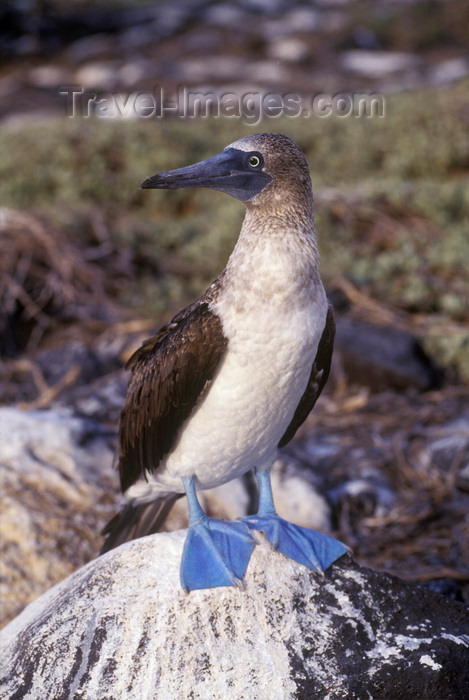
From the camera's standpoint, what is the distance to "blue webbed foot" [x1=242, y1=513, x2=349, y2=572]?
7.84ft

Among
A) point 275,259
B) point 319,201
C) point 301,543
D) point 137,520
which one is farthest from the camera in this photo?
point 319,201

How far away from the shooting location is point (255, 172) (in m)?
2.36

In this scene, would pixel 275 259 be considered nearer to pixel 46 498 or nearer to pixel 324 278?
pixel 46 498

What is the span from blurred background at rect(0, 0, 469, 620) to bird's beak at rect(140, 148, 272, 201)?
177 cm

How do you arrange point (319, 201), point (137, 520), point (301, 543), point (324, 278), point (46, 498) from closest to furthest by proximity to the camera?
point (301, 543)
point (137, 520)
point (46, 498)
point (324, 278)
point (319, 201)

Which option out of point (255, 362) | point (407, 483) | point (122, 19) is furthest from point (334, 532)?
point (122, 19)

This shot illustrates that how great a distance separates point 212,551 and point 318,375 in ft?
2.42

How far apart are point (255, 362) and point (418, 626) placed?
0.91 meters

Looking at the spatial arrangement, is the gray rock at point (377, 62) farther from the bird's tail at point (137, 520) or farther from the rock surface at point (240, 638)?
the rock surface at point (240, 638)

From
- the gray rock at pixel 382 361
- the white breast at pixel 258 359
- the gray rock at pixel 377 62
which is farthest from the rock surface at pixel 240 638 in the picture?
the gray rock at pixel 377 62

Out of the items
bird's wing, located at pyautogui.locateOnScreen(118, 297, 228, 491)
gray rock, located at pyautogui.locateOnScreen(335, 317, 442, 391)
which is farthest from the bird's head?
gray rock, located at pyautogui.locateOnScreen(335, 317, 442, 391)

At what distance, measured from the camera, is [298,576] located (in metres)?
2.36

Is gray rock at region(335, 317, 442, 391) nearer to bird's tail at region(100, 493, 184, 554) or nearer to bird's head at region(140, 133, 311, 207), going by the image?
bird's tail at region(100, 493, 184, 554)

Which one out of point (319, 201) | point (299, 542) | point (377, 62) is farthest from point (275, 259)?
point (377, 62)
